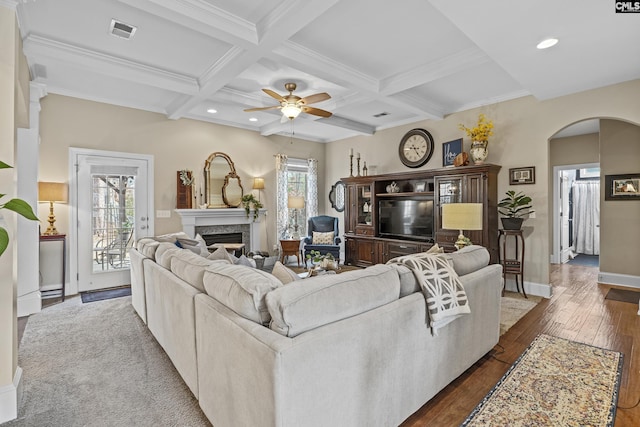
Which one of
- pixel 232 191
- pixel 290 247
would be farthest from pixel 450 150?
pixel 232 191

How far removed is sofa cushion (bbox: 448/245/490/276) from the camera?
7.71ft

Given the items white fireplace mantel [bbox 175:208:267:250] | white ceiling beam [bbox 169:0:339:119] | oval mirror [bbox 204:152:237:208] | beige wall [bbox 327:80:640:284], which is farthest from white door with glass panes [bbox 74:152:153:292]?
beige wall [bbox 327:80:640:284]

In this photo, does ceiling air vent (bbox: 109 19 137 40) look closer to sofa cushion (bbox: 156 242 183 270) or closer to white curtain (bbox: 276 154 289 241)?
sofa cushion (bbox: 156 242 183 270)

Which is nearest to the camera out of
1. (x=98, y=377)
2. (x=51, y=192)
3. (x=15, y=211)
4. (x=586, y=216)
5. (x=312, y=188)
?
(x=15, y=211)

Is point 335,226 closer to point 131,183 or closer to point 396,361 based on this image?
point 131,183

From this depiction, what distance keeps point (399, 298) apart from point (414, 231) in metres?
3.98

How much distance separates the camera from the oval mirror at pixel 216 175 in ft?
19.0

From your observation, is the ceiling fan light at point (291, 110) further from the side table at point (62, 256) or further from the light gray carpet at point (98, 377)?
the side table at point (62, 256)

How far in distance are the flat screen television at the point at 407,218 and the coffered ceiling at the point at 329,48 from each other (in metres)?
1.60

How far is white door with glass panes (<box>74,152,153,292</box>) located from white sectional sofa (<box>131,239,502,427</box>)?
130 inches

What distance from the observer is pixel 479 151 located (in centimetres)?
460

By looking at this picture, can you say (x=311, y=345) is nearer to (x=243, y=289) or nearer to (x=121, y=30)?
(x=243, y=289)

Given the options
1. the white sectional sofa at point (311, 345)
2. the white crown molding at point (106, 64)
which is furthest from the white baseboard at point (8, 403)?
the white crown molding at point (106, 64)

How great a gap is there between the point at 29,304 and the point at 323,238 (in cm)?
445
